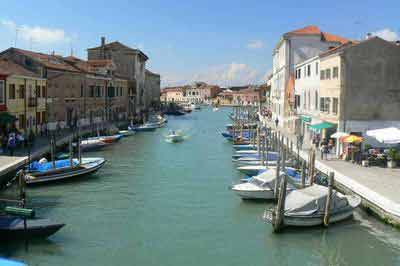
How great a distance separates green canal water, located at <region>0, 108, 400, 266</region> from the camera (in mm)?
14414

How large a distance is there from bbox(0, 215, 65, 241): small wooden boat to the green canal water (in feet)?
0.87

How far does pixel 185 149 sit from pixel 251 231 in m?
23.7

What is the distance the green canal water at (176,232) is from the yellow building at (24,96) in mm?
10286

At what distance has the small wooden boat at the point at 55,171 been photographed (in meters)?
23.8

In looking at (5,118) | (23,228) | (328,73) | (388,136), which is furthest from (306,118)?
(23,228)

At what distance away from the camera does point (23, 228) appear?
49.5ft

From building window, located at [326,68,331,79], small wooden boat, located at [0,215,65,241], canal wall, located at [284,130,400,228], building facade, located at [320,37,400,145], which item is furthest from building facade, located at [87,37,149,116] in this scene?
small wooden boat, located at [0,215,65,241]

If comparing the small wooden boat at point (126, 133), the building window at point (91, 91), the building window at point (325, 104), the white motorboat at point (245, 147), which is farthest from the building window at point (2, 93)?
the building window at point (91, 91)

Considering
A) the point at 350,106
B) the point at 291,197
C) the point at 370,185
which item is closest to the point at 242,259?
the point at 291,197

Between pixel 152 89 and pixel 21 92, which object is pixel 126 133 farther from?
pixel 152 89

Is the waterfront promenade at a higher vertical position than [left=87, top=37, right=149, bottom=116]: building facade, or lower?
lower

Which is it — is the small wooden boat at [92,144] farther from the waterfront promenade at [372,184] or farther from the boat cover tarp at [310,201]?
the boat cover tarp at [310,201]

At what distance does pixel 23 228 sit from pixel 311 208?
9434 millimetres

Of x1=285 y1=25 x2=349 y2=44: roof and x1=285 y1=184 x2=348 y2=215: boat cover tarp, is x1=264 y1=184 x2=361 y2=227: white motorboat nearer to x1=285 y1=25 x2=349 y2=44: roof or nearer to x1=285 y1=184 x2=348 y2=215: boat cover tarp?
x1=285 y1=184 x2=348 y2=215: boat cover tarp
